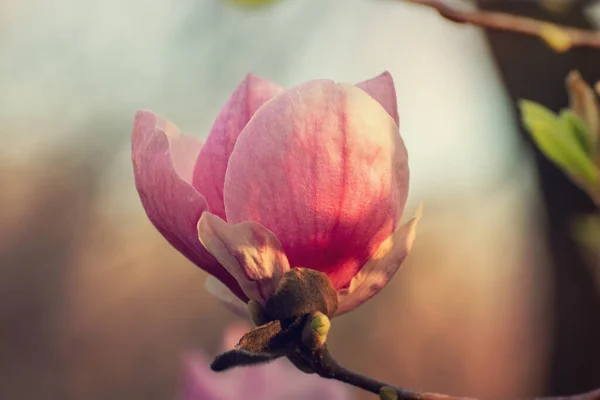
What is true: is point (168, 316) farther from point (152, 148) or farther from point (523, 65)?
point (152, 148)

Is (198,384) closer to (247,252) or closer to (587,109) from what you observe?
(247,252)

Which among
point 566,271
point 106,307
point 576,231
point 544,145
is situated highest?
point 544,145

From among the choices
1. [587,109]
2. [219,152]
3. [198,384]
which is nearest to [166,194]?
[219,152]

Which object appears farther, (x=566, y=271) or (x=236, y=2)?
(x=566, y=271)

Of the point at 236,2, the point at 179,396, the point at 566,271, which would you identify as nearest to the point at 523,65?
the point at 566,271

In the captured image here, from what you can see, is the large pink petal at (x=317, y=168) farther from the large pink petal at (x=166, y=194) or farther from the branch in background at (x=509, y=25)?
the branch in background at (x=509, y=25)

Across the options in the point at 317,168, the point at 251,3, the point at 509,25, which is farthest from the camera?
the point at 251,3
